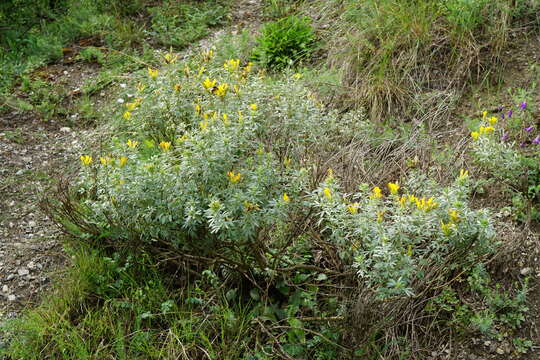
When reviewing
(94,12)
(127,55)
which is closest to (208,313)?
(127,55)

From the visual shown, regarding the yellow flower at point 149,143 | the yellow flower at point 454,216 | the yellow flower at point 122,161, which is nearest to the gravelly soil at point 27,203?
the yellow flower at point 149,143

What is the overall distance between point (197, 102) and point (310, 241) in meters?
1.03

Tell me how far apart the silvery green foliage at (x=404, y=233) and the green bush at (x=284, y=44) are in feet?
8.26

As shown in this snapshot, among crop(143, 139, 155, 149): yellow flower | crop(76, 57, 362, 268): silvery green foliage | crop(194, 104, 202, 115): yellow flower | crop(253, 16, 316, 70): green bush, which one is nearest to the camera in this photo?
crop(76, 57, 362, 268): silvery green foliage

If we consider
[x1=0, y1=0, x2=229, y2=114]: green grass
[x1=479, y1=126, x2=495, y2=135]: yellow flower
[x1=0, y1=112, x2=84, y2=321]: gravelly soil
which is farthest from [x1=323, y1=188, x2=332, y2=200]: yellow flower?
[x1=0, y1=0, x2=229, y2=114]: green grass

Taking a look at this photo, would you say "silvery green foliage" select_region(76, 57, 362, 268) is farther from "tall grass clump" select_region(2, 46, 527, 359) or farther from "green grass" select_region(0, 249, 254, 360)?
"green grass" select_region(0, 249, 254, 360)

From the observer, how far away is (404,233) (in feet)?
8.05

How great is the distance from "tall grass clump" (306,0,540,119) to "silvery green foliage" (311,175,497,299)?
1.76 meters

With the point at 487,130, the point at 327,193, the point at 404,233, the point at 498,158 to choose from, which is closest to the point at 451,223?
the point at 404,233

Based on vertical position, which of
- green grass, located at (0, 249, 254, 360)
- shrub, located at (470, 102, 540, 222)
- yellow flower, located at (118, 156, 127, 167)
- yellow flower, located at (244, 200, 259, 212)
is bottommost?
green grass, located at (0, 249, 254, 360)

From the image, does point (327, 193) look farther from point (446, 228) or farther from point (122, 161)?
point (122, 161)

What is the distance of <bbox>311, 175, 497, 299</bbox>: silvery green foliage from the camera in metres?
2.39

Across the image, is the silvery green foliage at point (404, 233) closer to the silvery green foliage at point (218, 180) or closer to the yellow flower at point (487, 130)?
the silvery green foliage at point (218, 180)

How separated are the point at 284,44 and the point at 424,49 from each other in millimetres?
1155
